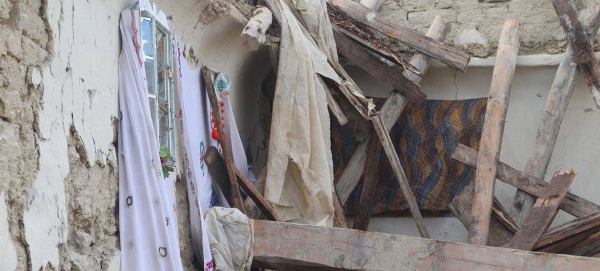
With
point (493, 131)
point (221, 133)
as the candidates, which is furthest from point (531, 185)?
point (221, 133)

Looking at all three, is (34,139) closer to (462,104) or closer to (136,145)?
(136,145)

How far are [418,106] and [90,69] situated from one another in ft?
11.8

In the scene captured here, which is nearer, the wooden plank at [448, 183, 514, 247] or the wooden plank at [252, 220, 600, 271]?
the wooden plank at [252, 220, 600, 271]

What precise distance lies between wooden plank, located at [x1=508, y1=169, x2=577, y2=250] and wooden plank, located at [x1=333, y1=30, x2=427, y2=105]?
50.6 inches

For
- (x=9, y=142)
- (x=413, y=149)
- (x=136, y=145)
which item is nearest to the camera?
(x=9, y=142)

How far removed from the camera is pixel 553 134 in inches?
251

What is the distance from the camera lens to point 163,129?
15.6 feet

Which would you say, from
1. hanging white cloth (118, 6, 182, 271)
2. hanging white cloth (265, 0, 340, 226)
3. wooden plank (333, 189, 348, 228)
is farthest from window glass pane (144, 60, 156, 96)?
wooden plank (333, 189, 348, 228)

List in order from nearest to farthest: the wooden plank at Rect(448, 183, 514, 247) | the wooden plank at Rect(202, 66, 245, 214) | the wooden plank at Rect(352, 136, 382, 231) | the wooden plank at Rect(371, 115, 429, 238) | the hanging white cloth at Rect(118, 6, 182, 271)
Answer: the hanging white cloth at Rect(118, 6, 182, 271), the wooden plank at Rect(202, 66, 245, 214), the wooden plank at Rect(448, 183, 514, 247), the wooden plank at Rect(371, 115, 429, 238), the wooden plank at Rect(352, 136, 382, 231)

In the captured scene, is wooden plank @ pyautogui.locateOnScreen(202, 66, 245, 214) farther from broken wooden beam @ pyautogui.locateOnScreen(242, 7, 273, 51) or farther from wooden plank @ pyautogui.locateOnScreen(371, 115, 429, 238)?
wooden plank @ pyautogui.locateOnScreen(371, 115, 429, 238)

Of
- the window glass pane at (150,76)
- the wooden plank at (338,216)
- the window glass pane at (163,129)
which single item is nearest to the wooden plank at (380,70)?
the wooden plank at (338,216)

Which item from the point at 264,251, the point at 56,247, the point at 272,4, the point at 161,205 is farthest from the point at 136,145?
the point at 272,4

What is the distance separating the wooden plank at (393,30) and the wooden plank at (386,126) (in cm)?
9

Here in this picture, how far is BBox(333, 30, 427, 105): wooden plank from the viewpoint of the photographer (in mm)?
6641
